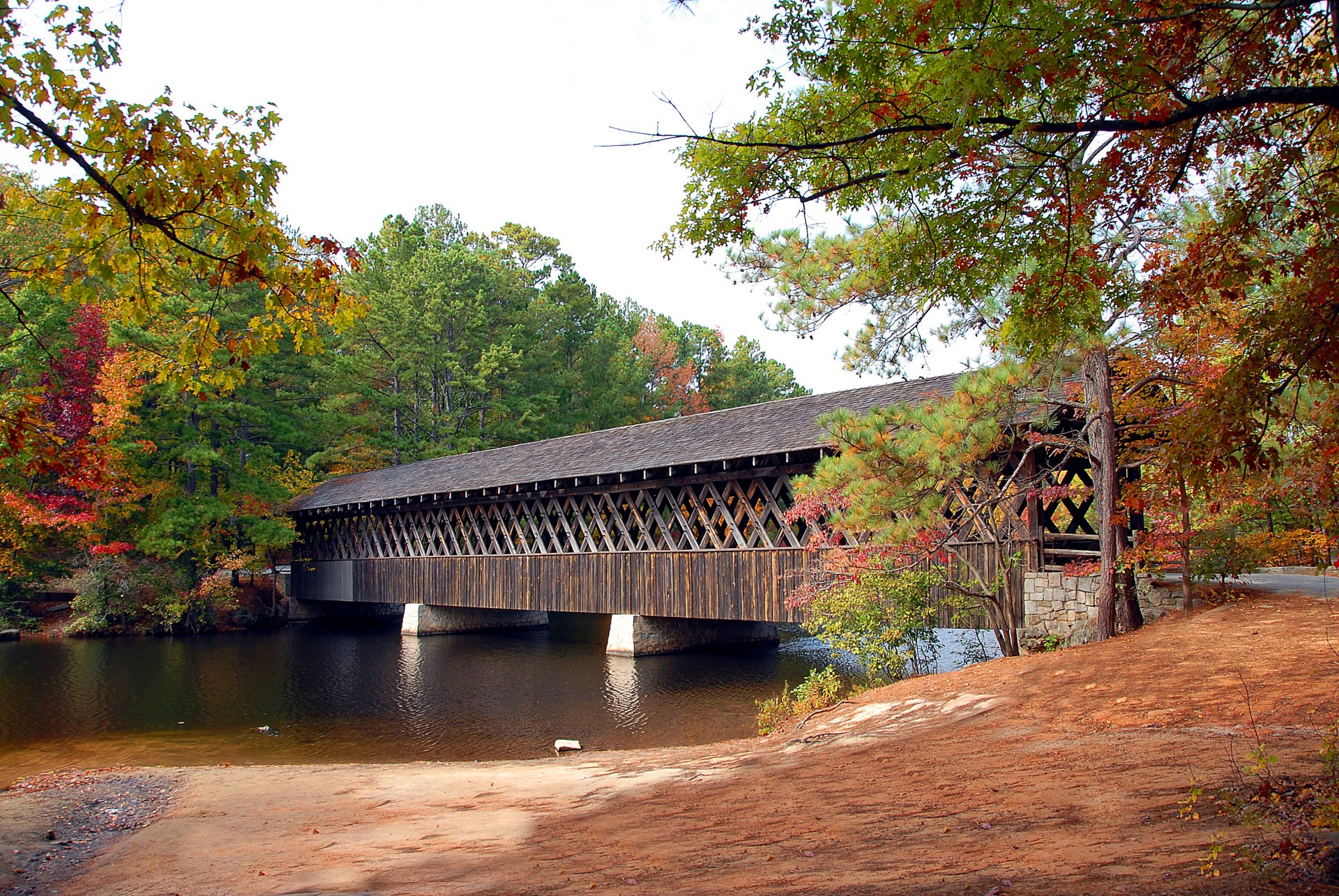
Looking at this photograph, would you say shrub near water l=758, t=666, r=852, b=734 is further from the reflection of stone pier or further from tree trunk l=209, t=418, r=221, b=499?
→ tree trunk l=209, t=418, r=221, b=499

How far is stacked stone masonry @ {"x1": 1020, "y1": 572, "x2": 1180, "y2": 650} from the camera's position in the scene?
9.90 m

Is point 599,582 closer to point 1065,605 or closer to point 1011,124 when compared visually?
point 1065,605

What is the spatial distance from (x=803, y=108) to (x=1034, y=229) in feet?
4.34

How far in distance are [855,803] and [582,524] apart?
47.0 ft

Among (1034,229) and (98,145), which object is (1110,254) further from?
(98,145)

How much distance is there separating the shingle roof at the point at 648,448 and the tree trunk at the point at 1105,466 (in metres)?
3.33

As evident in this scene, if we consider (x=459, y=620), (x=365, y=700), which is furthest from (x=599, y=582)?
(x=459, y=620)

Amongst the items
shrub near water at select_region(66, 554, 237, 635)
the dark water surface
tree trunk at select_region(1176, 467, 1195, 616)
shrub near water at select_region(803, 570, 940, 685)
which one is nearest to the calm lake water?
the dark water surface

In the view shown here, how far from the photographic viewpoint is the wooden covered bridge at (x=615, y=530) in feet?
47.9

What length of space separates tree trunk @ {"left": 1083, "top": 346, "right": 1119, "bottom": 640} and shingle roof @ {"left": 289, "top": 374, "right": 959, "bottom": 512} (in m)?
3.33

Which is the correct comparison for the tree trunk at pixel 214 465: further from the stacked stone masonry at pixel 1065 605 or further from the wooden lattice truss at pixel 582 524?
the stacked stone masonry at pixel 1065 605

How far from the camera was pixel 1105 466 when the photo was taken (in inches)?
359

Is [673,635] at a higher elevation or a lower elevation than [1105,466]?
lower

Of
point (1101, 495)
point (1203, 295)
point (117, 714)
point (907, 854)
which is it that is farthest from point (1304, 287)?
point (117, 714)
